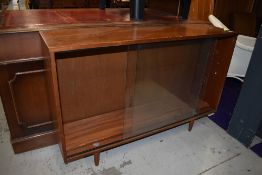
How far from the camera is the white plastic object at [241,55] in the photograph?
2260mm

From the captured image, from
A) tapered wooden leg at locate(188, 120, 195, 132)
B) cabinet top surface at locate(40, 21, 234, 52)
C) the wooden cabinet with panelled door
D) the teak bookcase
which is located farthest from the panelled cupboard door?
tapered wooden leg at locate(188, 120, 195, 132)

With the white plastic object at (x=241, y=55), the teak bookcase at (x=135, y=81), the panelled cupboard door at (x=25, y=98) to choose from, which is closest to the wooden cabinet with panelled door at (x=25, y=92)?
the panelled cupboard door at (x=25, y=98)

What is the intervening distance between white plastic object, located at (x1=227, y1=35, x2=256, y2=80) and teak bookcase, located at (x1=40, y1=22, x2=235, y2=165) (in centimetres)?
71

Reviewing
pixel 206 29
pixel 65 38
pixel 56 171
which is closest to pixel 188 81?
pixel 206 29

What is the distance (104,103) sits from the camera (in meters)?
1.75

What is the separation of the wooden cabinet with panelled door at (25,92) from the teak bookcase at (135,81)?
4.9 inches

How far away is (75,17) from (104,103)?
26.7 inches

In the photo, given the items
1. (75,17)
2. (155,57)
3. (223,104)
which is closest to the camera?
(155,57)

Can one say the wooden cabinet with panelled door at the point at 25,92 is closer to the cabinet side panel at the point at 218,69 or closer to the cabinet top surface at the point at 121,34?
the cabinet top surface at the point at 121,34

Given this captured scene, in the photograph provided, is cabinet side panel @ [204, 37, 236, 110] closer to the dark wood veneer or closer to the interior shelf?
the dark wood veneer

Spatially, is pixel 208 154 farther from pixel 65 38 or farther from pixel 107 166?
pixel 65 38

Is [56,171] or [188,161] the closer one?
[56,171]

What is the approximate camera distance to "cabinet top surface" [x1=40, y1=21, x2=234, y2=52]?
3.37 ft

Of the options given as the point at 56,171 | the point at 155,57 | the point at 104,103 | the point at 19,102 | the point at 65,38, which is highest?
the point at 65,38
